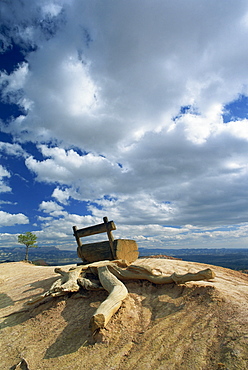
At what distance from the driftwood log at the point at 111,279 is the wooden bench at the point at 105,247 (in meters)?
1.46

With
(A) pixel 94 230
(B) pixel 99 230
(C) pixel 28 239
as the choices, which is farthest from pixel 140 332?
(C) pixel 28 239

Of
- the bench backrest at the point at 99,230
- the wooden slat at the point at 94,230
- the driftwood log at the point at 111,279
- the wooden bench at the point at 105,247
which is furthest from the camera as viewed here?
the wooden slat at the point at 94,230

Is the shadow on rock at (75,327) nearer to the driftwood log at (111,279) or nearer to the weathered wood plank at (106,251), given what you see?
the driftwood log at (111,279)

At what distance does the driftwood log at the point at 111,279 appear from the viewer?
556 cm

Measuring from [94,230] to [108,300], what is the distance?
5234 millimetres

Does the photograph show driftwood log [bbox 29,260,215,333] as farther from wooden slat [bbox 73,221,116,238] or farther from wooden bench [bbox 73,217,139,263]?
wooden slat [bbox 73,221,116,238]

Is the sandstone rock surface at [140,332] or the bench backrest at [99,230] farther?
the bench backrest at [99,230]

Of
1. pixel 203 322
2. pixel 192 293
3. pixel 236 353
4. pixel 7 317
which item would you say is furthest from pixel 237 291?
pixel 7 317

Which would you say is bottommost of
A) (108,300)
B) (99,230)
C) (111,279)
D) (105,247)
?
(108,300)

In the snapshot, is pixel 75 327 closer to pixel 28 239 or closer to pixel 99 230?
pixel 99 230

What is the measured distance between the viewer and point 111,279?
6.94 meters

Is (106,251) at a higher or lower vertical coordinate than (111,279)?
higher

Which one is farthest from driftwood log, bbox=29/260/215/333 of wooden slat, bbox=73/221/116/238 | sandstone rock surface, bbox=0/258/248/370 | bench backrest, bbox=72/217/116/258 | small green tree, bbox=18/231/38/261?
small green tree, bbox=18/231/38/261

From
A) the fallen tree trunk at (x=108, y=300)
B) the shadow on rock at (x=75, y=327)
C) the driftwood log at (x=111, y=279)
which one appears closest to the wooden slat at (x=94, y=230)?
the driftwood log at (x=111, y=279)
